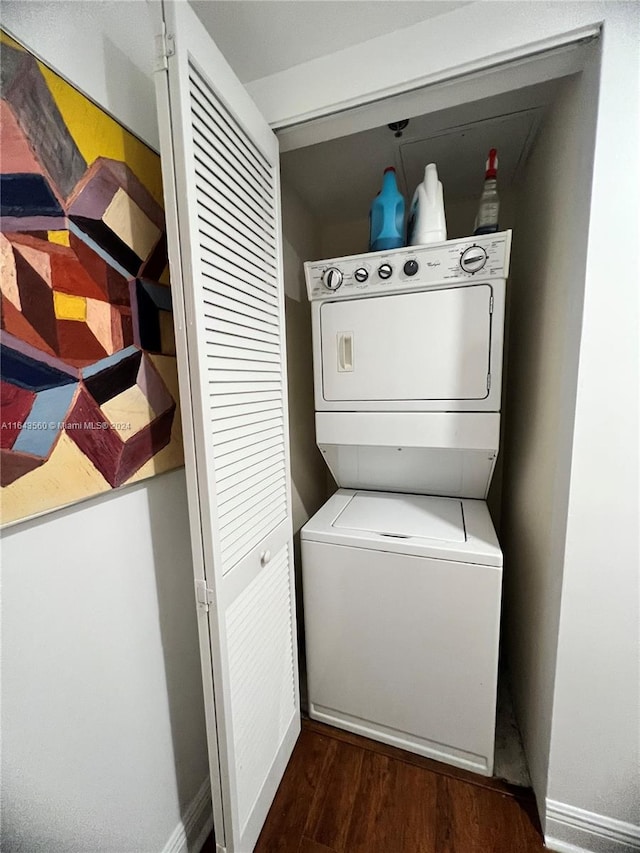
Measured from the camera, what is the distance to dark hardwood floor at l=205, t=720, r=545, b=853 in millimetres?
1234

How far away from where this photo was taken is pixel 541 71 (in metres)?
1.07

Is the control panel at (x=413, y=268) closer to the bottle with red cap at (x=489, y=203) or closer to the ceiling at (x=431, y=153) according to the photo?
the bottle with red cap at (x=489, y=203)

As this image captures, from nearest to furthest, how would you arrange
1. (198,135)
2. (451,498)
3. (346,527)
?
(198,135) → (346,527) → (451,498)

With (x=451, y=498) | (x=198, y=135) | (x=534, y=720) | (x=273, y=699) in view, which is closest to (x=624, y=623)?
(x=534, y=720)

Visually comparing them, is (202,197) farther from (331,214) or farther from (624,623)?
(624,623)

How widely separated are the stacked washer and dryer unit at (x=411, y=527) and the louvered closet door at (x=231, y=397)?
28 centimetres

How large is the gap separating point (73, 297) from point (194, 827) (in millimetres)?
1759

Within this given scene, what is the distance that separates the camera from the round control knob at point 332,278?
1534mm

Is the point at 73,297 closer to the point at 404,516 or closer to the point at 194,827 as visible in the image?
Answer: the point at 404,516

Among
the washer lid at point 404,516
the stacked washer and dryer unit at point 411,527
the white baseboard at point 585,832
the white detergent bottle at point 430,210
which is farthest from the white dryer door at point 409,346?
the white baseboard at point 585,832

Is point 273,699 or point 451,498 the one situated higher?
point 451,498

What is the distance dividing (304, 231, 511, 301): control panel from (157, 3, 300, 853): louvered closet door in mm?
292

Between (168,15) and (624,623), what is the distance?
2.04 meters

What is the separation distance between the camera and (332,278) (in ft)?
5.05
